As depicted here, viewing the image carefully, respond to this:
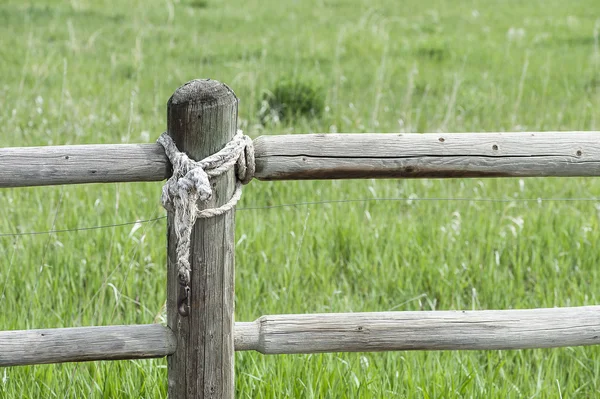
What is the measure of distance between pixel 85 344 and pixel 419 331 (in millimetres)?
834

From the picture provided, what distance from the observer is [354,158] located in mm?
1845

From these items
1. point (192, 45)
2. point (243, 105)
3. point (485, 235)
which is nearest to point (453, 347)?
point (485, 235)

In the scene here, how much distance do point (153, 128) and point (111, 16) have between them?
3.95 metres

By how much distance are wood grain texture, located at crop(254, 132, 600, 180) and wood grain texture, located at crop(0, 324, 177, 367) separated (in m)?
0.48

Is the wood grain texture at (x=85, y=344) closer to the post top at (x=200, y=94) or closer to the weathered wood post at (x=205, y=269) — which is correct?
the weathered wood post at (x=205, y=269)

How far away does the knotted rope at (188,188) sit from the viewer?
1.65 metres

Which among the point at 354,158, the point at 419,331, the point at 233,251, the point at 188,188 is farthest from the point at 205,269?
the point at 419,331

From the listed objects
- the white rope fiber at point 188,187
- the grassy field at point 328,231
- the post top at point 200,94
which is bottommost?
the grassy field at point 328,231

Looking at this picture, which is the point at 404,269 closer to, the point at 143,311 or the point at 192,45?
the point at 143,311

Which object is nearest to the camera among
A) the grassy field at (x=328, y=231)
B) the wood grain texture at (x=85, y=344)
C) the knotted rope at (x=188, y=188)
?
the knotted rope at (x=188, y=188)

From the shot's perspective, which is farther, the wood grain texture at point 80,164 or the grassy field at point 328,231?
the grassy field at point 328,231

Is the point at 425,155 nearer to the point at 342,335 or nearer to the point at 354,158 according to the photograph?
the point at 354,158

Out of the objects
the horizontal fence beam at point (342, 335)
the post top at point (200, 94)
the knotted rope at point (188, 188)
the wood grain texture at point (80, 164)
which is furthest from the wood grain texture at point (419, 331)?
the post top at point (200, 94)

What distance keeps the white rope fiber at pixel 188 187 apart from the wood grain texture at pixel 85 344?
0.64 ft
